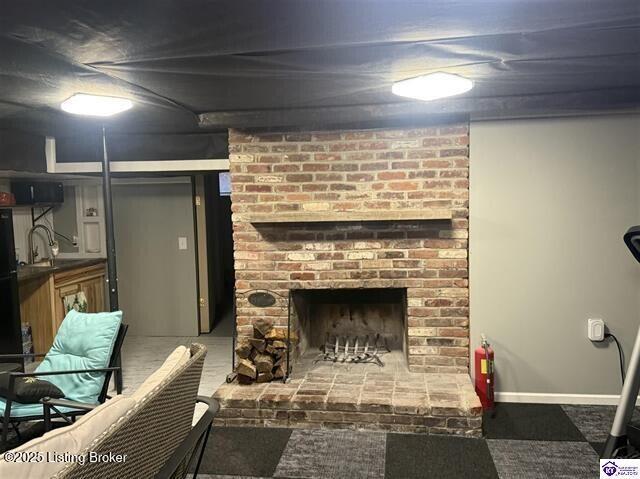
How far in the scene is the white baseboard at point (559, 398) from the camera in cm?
337

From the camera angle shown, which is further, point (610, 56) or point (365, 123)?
point (365, 123)

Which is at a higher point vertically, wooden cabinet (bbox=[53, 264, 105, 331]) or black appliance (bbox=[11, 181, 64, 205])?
black appliance (bbox=[11, 181, 64, 205])

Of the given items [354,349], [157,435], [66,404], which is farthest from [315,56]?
[354,349]

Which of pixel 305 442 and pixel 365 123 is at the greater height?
pixel 365 123

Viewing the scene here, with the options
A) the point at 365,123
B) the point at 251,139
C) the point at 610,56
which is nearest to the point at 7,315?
the point at 251,139

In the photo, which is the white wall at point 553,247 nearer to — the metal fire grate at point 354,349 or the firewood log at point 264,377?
the metal fire grate at point 354,349

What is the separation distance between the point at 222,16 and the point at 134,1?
0.27m

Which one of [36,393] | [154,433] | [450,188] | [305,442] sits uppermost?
[450,188]

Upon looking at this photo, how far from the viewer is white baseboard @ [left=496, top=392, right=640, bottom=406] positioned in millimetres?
3371

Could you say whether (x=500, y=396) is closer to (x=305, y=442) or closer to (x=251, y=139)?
(x=305, y=442)

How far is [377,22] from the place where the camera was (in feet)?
5.67

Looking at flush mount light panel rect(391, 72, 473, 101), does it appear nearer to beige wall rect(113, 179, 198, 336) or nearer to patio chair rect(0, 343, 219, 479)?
patio chair rect(0, 343, 219, 479)

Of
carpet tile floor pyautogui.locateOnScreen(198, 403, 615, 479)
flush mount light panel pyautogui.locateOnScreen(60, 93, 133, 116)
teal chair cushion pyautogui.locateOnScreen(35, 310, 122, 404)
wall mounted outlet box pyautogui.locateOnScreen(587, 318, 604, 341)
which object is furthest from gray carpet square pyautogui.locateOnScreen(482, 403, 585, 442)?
flush mount light panel pyautogui.locateOnScreen(60, 93, 133, 116)

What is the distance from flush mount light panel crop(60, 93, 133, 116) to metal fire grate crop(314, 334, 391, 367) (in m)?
2.19
